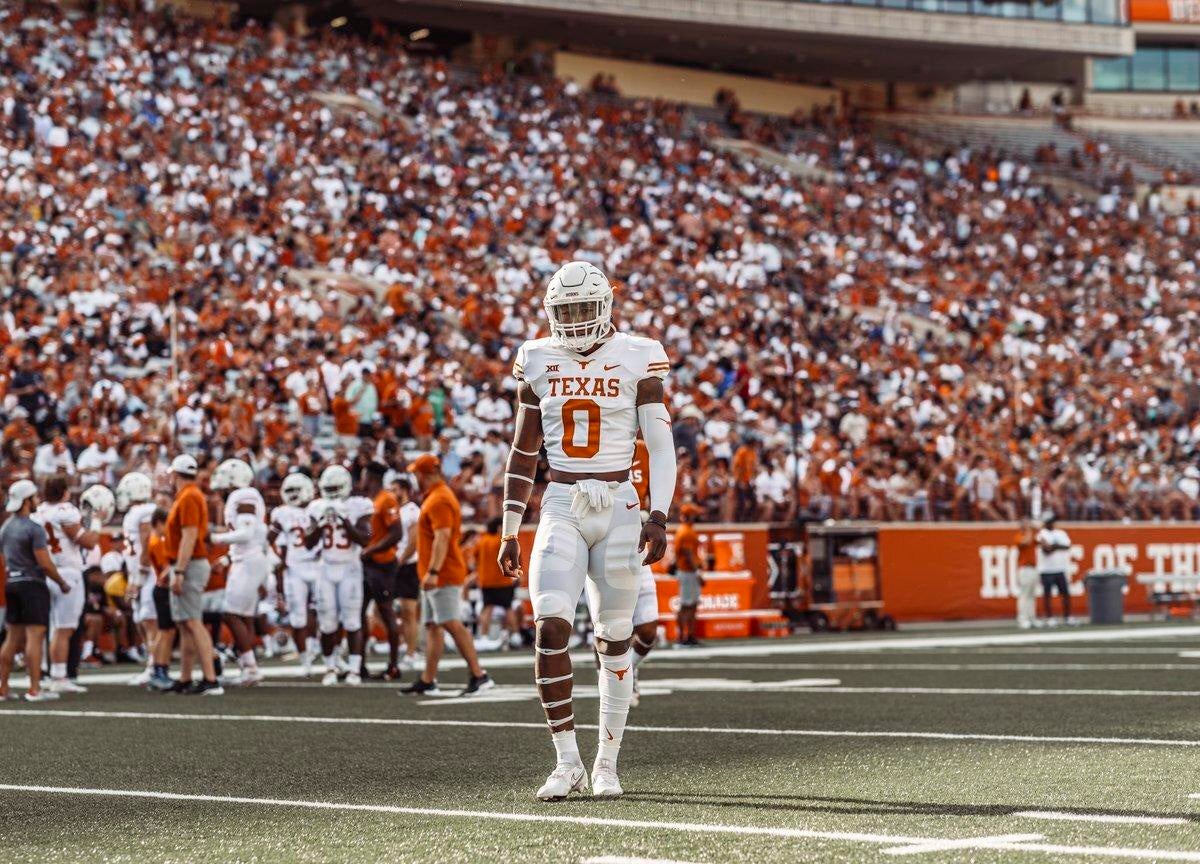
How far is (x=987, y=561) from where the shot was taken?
26.8 metres

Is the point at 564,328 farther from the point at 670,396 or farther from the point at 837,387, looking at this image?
the point at 837,387

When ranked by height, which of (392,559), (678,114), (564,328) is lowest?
(392,559)

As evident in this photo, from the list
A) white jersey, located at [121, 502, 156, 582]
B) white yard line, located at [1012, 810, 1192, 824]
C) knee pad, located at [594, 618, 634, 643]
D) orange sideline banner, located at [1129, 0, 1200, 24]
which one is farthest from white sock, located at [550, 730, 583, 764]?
orange sideline banner, located at [1129, 0, 1200, 24]

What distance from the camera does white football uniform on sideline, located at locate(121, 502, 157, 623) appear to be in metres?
15.8

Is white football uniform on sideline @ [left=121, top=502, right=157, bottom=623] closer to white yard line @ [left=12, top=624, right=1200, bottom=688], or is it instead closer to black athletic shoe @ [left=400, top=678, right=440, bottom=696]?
white yard line @ [left=12, top=624, right=1200, bottom=688]

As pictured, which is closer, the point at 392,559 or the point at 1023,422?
the point at 392,559

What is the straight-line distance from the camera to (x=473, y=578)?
21.2 metres

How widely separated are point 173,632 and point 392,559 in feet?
6.55

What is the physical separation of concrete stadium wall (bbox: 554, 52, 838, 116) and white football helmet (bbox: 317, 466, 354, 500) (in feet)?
103

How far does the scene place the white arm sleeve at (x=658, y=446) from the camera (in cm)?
717

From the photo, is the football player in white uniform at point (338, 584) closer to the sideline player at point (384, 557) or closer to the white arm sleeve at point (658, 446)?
the sideline player at point (384, 557)

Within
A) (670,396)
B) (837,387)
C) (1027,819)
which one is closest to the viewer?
(1027,819)

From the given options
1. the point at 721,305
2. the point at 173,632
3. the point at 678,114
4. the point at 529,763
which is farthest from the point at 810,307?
the point at 529,763

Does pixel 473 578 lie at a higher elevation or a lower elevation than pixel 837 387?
lower
